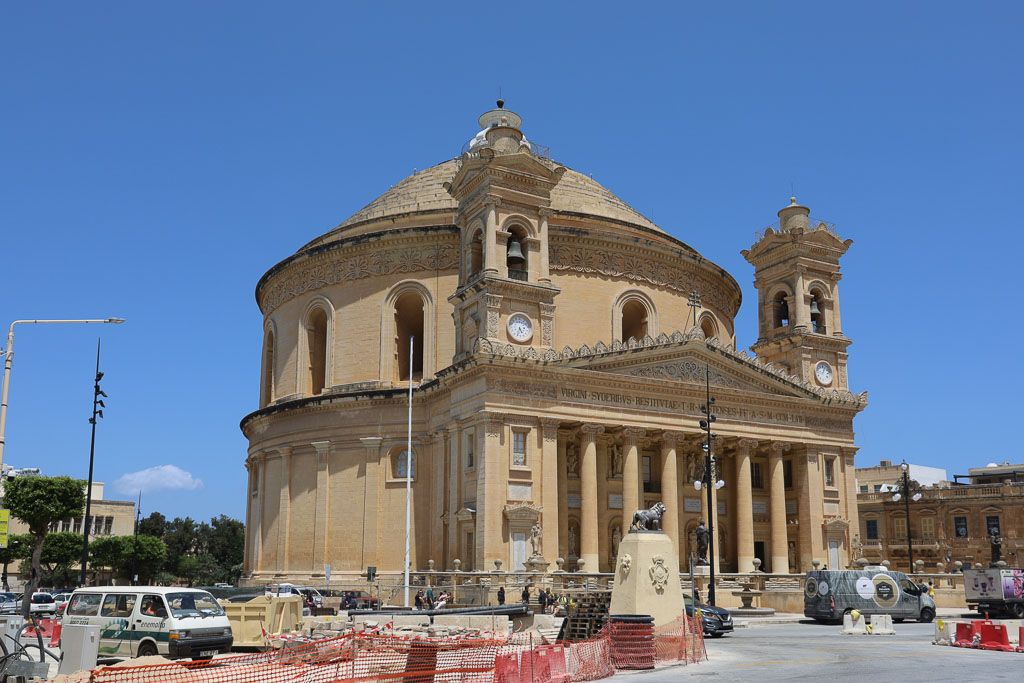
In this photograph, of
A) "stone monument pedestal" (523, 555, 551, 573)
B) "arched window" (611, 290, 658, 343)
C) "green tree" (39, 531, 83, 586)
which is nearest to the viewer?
"stone monument pedestal" (523, 555, 551, 573)

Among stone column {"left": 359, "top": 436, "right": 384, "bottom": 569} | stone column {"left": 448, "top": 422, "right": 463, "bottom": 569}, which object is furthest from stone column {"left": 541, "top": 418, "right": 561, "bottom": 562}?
stone column {"left": 359, "top": 436, "right": 384, "bottom": 569}

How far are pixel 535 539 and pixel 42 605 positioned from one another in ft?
68.3

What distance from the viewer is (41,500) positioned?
49688 millimetres

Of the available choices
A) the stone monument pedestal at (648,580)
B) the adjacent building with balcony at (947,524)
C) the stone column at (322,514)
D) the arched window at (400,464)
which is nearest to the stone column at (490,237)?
the arched window at (400,464)

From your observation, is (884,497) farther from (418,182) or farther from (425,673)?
(425,673)

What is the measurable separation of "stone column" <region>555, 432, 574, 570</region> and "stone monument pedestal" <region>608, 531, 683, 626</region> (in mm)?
22101

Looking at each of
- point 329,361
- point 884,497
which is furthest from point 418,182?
point 884,497

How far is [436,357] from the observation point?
51.1m

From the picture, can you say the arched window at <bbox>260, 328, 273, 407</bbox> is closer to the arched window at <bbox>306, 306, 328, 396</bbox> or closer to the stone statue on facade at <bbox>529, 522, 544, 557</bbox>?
the arched window at <bbox>306, 306, 328, 396</bbox>

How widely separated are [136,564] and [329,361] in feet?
151

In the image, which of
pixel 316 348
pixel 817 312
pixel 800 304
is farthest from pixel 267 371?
pixel 817 312

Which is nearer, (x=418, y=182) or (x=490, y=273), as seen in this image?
(x=490, y=273)

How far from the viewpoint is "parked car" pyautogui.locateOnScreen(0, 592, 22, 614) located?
122ft

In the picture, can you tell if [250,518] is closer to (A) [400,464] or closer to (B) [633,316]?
(A) [400,464]
